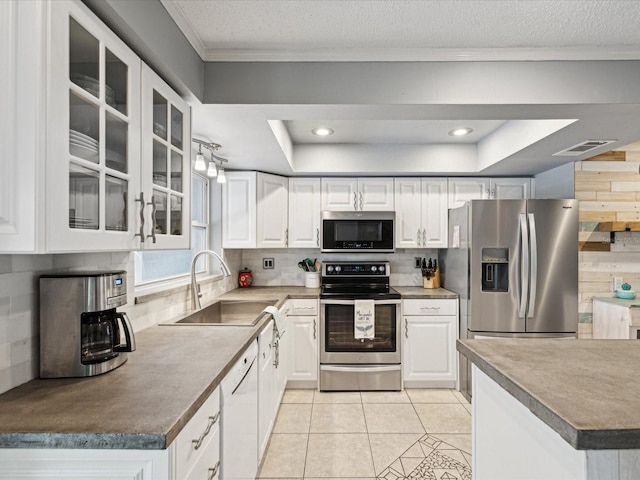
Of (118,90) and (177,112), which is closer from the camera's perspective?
(118,90)

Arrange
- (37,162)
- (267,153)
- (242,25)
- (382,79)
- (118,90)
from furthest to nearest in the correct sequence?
(267,153)
(382,79)
(242,25)
(118,90)
(37,162)

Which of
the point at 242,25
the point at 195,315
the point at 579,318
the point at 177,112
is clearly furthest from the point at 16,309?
the point at 579,318

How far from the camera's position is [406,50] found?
1.76 metres

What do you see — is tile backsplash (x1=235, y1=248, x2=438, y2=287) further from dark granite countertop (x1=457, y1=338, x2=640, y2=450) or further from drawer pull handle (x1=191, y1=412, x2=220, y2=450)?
drawer pull handle (x1=191, y1=412, x2=220, y2=450)

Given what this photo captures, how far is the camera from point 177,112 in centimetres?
163

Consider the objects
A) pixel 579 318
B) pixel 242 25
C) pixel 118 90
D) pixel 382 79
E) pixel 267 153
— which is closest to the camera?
pixel 118 90

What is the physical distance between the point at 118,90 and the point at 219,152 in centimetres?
158

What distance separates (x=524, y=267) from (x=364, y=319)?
4.61ft

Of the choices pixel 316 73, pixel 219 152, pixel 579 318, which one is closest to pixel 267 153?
pixel 219 152

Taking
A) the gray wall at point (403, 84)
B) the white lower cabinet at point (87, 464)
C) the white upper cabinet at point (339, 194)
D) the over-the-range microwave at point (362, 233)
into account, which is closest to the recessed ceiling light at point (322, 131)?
the white upper cabinet at point (339, 194)

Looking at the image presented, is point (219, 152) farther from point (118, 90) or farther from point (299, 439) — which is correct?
point (299, 439)

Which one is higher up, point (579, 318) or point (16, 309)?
point (16, 309)

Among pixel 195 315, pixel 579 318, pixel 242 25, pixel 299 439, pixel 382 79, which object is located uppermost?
pixel 242 25

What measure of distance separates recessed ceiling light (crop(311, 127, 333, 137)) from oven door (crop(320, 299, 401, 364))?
1.49 meters
